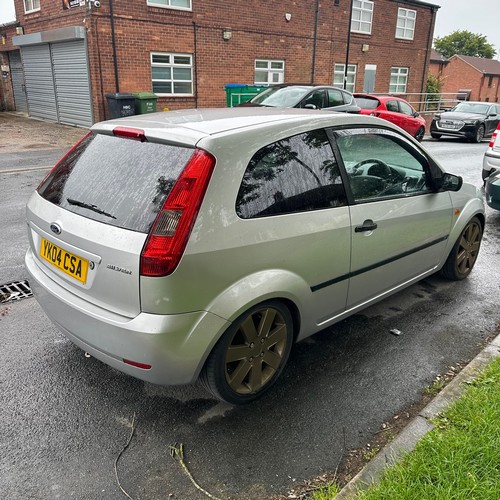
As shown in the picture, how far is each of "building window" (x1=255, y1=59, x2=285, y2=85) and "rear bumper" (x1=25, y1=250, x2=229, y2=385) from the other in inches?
708

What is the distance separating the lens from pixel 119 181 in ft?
8.47

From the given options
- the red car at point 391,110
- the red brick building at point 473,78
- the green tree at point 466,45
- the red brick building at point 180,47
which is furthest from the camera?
the green tree at point 466,45

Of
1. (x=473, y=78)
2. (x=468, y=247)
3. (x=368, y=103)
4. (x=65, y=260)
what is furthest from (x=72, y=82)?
(x=473, y=78)

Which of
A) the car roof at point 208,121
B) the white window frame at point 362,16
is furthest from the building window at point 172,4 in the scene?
the car roof at point 208,121

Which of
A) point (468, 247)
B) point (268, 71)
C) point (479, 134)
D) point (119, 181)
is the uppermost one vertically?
point (268, 71)

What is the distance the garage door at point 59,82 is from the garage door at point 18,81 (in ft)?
4.50

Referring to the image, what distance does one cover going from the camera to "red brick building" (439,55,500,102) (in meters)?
53.4

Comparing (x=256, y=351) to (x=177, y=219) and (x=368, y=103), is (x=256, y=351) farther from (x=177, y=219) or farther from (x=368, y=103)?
(x=368, y=103)

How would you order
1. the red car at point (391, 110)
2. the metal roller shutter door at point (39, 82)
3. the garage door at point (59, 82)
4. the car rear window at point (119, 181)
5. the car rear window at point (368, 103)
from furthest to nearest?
1. the metal roller shutter door at point (39, 82)
2. the car rear window at point (368, 103)
3. the red car at point (391, 110)
4. the garage door at point (59, 82)
5. the car rear window at point (119, 181)

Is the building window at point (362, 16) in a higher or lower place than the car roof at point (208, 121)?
higher

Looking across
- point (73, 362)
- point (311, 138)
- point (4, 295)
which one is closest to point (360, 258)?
point (311, 138)

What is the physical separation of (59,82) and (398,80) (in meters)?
17.9

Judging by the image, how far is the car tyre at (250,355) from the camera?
2.57 meters

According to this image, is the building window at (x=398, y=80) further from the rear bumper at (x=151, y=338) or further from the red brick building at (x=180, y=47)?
the rear bumper at (x=151, y=338)
